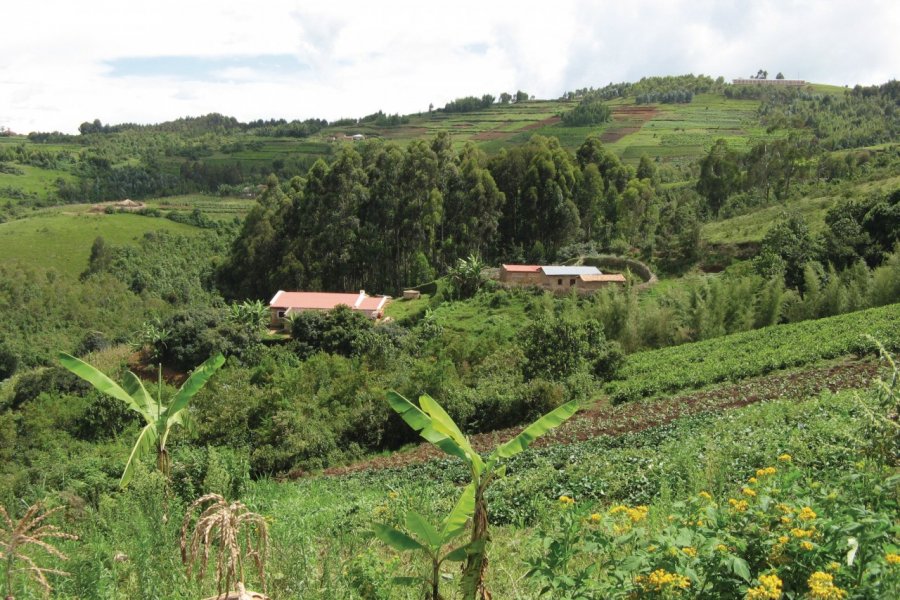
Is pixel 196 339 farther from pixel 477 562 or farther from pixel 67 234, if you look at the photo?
pixel 67 234

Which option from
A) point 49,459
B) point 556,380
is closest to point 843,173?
point 556,380

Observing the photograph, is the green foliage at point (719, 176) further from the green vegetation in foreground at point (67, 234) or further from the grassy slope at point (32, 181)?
the grassy slope at point (32, 181)

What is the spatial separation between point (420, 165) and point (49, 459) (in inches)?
1205

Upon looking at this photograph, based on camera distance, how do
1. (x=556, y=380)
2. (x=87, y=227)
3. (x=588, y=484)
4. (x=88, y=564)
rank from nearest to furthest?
(x=88, y=564) → (x=588, y=484) → (x=556, y=380) → (x=87, y=227)

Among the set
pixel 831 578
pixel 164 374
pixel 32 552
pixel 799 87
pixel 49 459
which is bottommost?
pixel 164 374

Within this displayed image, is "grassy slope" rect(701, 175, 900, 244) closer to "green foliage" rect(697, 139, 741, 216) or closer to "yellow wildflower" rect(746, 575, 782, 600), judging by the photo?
"green foliage" rect(697, 139, 741, 216)

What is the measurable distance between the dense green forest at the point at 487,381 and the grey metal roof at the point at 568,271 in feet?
5.03

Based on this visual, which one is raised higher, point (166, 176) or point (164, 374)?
point (166, 176)

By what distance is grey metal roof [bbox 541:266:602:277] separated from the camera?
Answer: 113ft

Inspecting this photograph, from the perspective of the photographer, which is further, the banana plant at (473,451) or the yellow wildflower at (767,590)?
the banana plant at (473,451)

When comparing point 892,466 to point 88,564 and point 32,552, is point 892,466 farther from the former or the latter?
point 32,552

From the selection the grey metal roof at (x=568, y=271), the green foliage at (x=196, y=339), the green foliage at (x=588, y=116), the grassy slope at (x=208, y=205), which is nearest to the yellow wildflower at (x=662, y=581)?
the green foliage at (x=196, y=339)

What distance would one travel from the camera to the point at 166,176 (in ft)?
341

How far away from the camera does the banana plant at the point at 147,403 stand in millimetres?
6871
